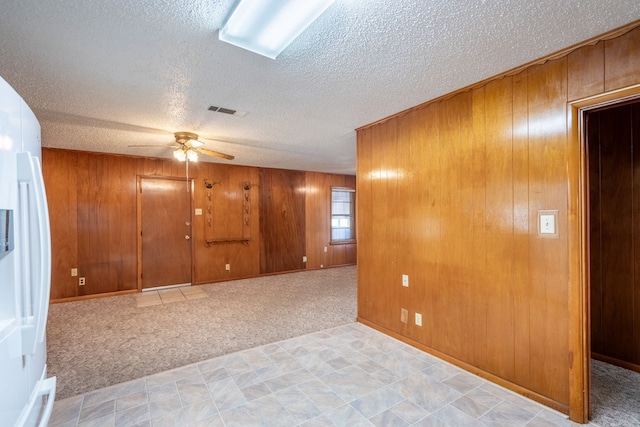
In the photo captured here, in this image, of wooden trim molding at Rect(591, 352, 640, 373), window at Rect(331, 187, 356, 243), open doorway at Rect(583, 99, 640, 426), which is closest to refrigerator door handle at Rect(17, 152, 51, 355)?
open doorway at Rect(583, 99, 640, 426)

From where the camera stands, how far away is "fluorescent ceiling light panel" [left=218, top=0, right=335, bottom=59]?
56.2 inches

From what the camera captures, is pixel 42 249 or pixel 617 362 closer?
pixel 42 249

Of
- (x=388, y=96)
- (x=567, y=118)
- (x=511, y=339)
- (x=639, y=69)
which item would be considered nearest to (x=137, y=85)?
(x=388, y=96)

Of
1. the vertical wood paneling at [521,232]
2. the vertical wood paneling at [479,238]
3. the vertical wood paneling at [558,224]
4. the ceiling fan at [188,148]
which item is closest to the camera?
the vertical wood paneling at [558,224]

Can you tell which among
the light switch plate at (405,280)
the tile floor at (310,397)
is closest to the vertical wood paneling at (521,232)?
the tile floor at (310,397)

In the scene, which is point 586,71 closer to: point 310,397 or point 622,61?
point 622,61

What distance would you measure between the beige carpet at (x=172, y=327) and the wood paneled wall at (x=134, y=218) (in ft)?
1.87

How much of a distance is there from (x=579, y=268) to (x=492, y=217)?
60 cm

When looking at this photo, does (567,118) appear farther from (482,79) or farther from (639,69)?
(482,79)

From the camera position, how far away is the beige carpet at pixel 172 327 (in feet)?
8.28

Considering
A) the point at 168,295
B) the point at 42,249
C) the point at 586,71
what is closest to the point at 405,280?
the point at 586,71

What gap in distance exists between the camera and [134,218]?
16.5 ft

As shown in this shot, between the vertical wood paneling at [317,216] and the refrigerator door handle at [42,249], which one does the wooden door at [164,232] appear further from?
the refrigerator door handle at [42,249]

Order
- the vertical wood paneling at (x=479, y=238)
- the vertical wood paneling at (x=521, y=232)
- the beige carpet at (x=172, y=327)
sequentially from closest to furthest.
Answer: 1. the vertical wood paneling at (x=521, y=232)
2. the vertical wood paneling at (x=479, y=238)
3. the beige carpet at (x=172, y=327)
